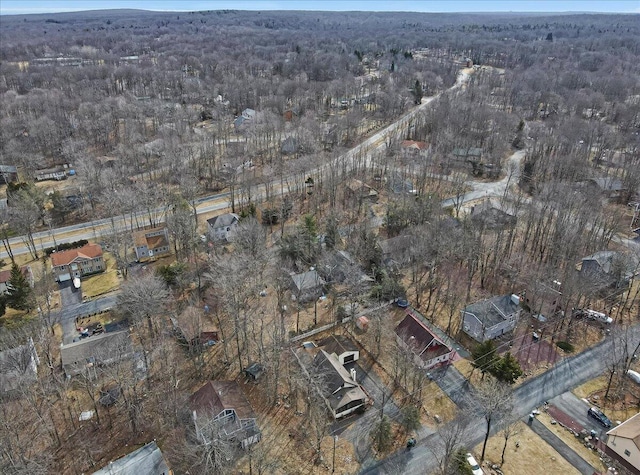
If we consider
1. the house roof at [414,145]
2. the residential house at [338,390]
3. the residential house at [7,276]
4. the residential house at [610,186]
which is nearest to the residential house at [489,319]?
the residential house at [338,390]

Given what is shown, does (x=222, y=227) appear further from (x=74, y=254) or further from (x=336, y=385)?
(x=336, y=385)

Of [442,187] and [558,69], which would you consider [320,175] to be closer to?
[442,187]

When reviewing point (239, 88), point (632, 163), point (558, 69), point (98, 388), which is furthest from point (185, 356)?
point (558, 69)

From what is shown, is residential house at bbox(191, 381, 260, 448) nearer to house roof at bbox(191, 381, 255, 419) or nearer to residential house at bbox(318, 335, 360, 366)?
house roof at bbox(191, 381, 255, 419)

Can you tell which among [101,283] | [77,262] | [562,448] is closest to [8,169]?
[77,262]

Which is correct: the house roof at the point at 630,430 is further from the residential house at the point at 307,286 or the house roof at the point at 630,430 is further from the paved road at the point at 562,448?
the residential house at the point at 307,286

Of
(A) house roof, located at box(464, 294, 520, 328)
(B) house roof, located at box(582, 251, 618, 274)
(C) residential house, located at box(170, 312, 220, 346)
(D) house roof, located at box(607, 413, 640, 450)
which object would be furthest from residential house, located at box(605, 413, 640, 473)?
(C) residential house, located at box(170, 312, 220, 346)
